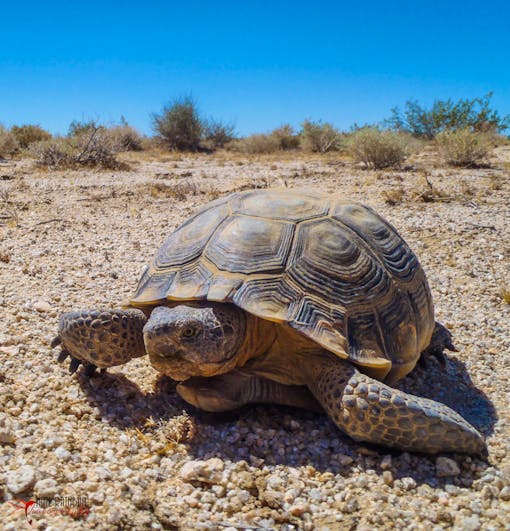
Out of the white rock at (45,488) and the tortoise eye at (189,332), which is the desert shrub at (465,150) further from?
the white rock at (45,488)

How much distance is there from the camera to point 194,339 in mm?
2180

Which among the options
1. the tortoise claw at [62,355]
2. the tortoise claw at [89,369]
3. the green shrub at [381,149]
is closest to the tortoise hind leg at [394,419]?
the tortoise claw at [89,369]

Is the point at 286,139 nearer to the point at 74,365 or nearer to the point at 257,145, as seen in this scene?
the point at 257,145

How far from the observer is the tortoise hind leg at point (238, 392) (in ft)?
7.95

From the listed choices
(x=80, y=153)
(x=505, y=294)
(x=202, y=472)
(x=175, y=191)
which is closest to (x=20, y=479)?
(x=202, y=472)

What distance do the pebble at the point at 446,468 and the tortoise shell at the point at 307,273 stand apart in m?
Result: 0.49

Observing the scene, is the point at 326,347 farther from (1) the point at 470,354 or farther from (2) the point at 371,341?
(1) the point at 470,354

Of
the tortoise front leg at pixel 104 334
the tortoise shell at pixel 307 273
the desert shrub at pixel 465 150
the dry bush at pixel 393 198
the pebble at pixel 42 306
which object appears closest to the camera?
the tortoise shell at pixel 307 273

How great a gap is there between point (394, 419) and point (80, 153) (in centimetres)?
1178

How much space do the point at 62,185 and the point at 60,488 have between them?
8.15m

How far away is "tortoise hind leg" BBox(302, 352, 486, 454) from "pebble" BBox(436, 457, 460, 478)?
0.05 meters

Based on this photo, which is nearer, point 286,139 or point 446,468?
point 446,468

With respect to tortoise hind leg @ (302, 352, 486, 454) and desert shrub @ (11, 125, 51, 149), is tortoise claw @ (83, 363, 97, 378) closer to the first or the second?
tortoise hind leg @ (302, 352, 486, 454)

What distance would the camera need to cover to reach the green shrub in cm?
1205
